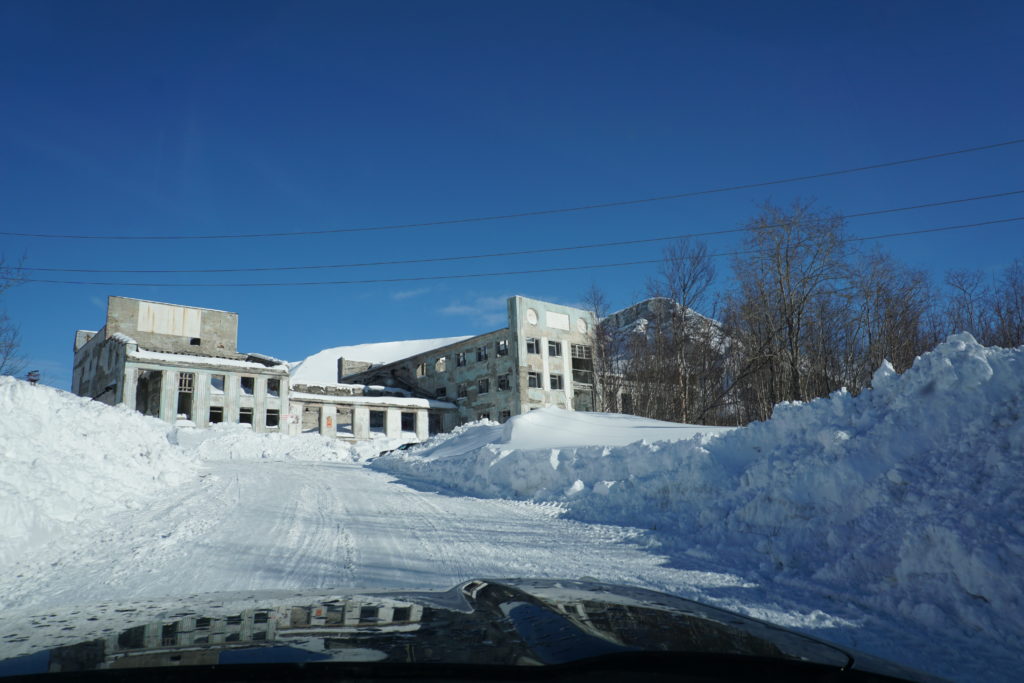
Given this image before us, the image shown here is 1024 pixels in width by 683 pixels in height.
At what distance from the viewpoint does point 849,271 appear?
23.7 m

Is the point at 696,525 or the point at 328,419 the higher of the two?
the point at 328,419

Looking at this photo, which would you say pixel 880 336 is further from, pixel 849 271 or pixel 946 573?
pixel 946 573

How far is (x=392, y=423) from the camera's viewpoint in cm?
4953

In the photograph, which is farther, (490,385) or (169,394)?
(490,385)

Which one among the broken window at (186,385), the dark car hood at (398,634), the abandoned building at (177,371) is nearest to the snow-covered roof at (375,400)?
the abandoned building at (177,371)

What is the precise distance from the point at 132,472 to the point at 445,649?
526 inches

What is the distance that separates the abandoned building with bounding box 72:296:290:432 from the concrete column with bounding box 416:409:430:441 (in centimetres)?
1048

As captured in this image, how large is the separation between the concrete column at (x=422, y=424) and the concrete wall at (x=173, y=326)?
15505 millimetres

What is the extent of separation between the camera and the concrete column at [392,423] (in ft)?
161

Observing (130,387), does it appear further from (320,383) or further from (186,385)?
(320,383)

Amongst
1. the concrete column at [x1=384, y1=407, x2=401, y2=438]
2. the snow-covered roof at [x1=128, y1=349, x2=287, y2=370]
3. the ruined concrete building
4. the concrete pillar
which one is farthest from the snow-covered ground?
the concrete column at [x1=384, y1=407, x2=401, y2=438]

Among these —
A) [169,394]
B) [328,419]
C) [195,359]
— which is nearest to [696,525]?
[169,394]

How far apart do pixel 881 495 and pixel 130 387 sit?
43486mm

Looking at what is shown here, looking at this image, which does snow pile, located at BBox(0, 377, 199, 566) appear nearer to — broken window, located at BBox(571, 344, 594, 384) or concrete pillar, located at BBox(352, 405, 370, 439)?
concrete pillar, located at BBox(352, 405, 370, 439)
